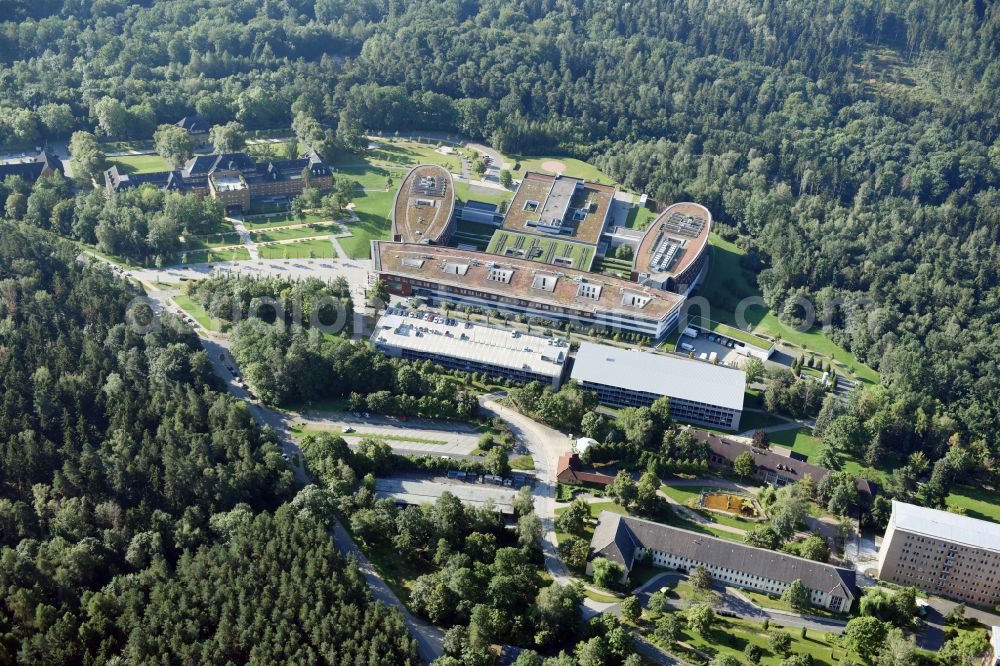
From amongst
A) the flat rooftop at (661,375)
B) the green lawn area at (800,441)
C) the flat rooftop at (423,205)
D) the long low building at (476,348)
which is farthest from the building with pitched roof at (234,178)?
the green lawn area at (800,441)

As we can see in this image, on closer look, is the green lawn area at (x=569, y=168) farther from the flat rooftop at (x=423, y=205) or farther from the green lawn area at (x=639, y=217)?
the flat rooftop at (x=423, y=205)

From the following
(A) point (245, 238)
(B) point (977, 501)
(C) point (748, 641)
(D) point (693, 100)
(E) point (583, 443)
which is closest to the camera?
(C) point (748, 641)

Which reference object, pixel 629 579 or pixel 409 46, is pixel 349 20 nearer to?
pixel 409 46

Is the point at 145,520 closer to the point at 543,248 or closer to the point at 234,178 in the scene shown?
the point at 543,248

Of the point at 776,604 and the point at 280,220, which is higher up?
the point at 280,220

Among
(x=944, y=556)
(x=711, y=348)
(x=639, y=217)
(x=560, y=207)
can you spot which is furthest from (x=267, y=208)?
(x=944, y=556)

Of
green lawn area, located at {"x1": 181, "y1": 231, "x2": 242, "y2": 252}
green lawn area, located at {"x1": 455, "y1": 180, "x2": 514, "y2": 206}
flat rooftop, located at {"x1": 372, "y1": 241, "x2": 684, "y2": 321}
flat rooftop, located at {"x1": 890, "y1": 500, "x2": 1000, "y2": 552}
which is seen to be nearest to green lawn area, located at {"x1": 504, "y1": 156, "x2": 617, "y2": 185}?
→ green lawn area, located at {"x1": 455, "y1": 180, "x2": 514, "y2": 206}

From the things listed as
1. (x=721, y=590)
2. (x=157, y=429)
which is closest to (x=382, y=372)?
(x=157, y=429)
